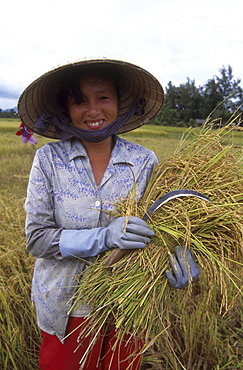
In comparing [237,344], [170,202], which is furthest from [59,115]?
[237,344]

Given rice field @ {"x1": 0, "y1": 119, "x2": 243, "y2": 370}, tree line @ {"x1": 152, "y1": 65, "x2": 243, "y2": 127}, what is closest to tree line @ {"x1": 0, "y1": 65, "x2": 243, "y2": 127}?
tree line @ {"x1": 152, "y1": 65, "x2": 243, "y2": 127}

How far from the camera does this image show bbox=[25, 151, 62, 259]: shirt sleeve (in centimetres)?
117

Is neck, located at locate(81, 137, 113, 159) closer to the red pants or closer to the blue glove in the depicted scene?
the blue glove

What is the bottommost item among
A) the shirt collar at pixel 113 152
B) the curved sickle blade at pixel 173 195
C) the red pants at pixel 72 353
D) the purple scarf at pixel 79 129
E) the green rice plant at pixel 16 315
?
the green rice plant at pixel 16 315

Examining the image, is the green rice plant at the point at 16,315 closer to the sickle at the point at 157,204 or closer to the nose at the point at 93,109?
the sickle at the point at 157,204

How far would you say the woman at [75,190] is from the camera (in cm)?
118

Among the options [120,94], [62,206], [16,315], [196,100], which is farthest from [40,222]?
→ [196,100]

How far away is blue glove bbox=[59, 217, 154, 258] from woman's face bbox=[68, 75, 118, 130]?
17.6 inches

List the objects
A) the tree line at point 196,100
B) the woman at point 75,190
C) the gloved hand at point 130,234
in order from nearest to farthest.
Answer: the gloved hand at point 130,234, the woman at point 75,190, the tree line at point 196,100

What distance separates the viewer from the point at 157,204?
44.6 inches

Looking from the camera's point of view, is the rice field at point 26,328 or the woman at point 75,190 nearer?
the woman at point 75,190

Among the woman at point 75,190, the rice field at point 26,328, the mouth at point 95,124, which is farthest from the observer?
the rice field at point 26,328

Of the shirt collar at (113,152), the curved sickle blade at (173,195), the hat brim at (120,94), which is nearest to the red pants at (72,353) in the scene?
the curved sickle blade at (173,195)

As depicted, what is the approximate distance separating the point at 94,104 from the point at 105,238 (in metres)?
0.57
